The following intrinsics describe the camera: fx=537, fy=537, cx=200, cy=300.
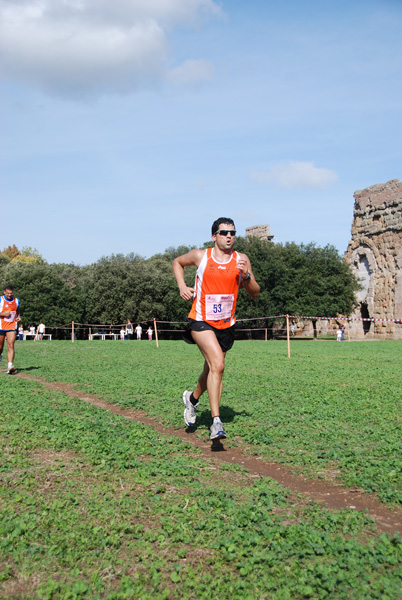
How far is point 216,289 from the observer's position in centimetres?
638

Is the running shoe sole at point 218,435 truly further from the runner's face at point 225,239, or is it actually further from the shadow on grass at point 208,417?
the runner's face at point 225,239

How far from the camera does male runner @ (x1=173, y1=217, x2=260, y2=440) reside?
6285 mm

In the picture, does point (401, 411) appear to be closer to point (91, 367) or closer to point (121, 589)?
point (121, 589)

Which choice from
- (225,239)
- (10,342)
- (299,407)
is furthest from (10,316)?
(225,239)

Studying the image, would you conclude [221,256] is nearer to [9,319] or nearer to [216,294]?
[216,294]

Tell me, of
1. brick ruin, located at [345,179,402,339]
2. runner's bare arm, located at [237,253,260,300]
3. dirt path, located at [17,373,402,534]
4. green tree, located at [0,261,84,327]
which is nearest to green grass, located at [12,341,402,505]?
dirt path, located at [17,373,402,534]

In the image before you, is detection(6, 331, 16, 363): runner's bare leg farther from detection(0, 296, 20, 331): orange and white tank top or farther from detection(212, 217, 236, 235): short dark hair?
detection(212, 217, 236, 235): short dark hair

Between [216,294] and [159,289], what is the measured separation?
168ft

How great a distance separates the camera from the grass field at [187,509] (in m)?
3.02

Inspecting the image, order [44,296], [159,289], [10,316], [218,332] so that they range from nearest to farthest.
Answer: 1. [218,332]
2. [10,316]
3. [44,296]
4. [159,289]

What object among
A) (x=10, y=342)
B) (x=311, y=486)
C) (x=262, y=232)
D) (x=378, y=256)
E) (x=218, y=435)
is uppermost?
(x=262, y=232)

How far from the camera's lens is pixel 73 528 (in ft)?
12.0

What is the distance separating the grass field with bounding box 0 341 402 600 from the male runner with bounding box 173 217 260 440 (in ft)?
3.17

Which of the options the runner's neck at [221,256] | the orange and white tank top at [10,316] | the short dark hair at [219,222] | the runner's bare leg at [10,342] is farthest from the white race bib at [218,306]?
the runner's bare leg at [10,342]
